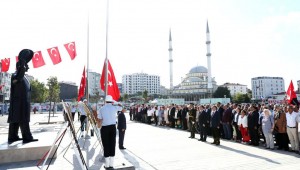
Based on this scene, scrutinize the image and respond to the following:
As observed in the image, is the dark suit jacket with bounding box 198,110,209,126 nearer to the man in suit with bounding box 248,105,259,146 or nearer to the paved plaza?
the paved plaza

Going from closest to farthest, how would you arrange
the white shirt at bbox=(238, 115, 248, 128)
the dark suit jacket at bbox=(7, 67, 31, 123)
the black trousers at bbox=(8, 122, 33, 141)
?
1. the dark suit jacket at bbox=(7, 67, 31, 123)
2. the black trousers at bbox=(8, 122, 33, 141)
3. the white shirt at bbox=(238, 115, 248, 128)

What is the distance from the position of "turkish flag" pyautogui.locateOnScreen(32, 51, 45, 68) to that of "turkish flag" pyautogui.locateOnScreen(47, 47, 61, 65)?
0.49 metres

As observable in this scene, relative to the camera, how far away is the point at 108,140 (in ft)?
21.3

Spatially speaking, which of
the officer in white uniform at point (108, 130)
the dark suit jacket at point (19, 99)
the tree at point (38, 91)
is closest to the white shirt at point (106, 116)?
the officer in white uniform at point (108, 130)

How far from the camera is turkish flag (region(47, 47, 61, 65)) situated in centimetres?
1360

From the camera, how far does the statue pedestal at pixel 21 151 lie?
7.39 m

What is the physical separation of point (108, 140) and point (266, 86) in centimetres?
15066

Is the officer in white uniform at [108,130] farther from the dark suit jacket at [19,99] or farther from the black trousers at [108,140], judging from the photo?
the dark suit jacket at [19,99]

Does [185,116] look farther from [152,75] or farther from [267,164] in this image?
[152,75]

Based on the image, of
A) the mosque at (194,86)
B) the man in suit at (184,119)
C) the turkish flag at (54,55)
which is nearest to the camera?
the turkish flag at (54,55)

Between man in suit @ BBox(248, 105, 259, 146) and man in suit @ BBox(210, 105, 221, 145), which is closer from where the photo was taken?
man in suit @ BBox(248, 105, 259, 146)

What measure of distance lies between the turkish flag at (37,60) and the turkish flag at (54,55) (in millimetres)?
495

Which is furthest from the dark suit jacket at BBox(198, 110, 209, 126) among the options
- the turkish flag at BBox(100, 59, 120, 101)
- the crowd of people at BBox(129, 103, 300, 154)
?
the turkish flag at BBox(100, 59, 120, 101)

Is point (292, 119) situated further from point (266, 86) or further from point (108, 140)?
point (266, 86)
